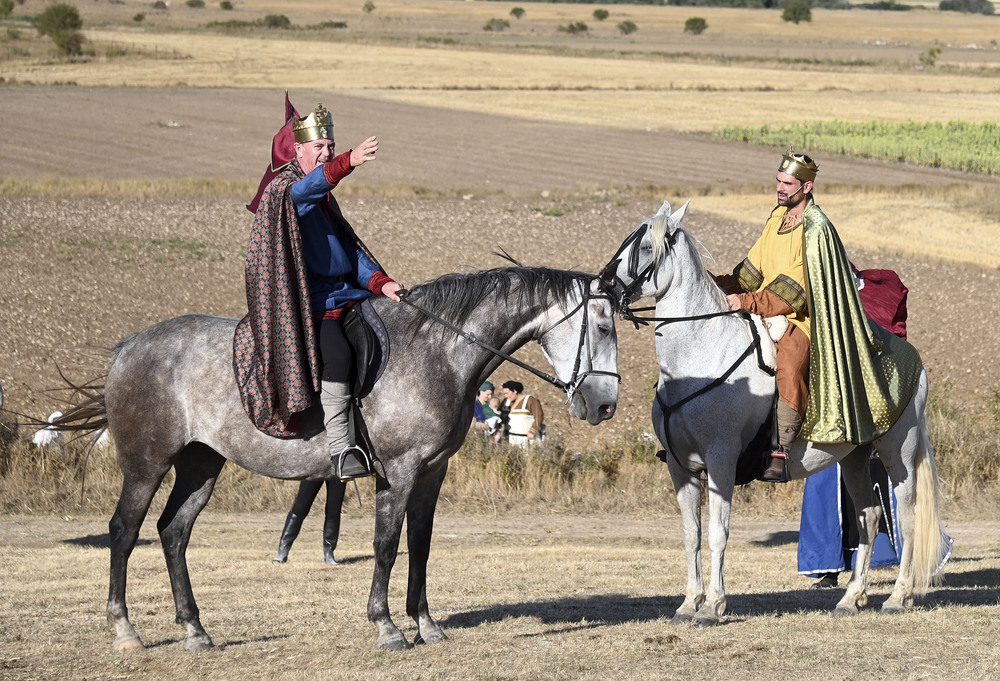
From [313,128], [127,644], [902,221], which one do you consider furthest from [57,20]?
[127,644]

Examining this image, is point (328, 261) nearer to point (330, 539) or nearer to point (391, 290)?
point (391, 290)

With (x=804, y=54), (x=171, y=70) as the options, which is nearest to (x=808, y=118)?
(x=171, y=70)

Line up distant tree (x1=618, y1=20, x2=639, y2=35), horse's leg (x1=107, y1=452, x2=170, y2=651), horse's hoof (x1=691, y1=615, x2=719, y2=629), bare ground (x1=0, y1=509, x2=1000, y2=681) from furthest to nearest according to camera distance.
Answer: distant tree (x1=618, y1=20, x2=639, y2=35)
horse's hoof (x1=691, y1=615, x2=719, y2=629)
horse's leg (x1=107, y1=452, x2=170, y2=651)
bare ground (x1=0, y1=509, x2=1000, y2=681)

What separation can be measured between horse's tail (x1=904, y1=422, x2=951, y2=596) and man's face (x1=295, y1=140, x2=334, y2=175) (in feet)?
14.9

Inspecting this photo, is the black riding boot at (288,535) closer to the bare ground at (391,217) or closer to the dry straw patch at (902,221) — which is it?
the bare ground at (391,217)

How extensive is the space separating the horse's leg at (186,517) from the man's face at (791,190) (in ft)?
13.2

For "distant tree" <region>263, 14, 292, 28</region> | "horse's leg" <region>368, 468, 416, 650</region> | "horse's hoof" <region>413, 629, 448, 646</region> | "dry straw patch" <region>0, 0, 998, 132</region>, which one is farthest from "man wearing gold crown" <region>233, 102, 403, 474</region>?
"distant tree" <region>263, 14, 292, 28</region>

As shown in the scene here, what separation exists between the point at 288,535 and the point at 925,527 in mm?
5059

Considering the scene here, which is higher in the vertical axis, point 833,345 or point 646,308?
point 646,308

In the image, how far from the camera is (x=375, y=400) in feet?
23.1

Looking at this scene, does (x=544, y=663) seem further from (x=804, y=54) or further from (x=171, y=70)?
(x=804, y=54)

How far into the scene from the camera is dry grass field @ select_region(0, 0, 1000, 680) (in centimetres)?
723

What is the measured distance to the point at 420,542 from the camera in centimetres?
748

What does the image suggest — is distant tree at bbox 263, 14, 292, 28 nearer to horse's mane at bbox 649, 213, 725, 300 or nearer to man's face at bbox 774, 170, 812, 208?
man's face at bbox 774, 170, 812, 208
